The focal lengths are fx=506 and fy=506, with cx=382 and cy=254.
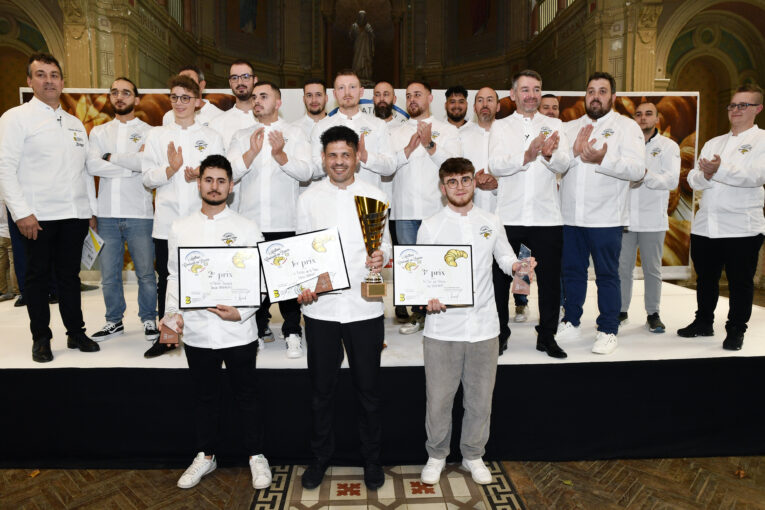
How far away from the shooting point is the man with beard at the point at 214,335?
251 centimetres

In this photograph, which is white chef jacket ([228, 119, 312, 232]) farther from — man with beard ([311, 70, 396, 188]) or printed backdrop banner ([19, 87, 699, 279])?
printed backdrop banner ([19, 87, 699, 279])

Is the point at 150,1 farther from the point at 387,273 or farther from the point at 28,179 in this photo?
the point at 28,179

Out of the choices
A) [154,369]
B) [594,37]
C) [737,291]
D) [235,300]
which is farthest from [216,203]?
[594,37]

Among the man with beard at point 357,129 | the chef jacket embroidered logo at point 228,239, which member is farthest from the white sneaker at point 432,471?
the man with beard at point 357,129

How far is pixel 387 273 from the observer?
23.6 ft

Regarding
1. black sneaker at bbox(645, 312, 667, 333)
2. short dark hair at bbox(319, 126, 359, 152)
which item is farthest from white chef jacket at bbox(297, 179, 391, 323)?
black sneaker at bbox(645, 312, 667, 333)

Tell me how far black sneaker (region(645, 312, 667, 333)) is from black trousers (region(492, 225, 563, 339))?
1085 millimetres

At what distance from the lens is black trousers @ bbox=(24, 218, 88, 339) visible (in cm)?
324

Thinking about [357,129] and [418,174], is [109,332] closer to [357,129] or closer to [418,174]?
[357,129]

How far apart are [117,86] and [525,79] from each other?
2933 mm

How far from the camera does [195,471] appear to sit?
269 cm

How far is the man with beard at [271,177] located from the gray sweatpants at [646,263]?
2665mm

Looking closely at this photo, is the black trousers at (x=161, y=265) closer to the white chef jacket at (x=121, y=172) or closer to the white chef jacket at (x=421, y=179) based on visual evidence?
the white chef jacket at (x=121, y=172)

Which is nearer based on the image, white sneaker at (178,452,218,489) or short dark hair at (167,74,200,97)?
white sneaker at (178,452,218,489)
